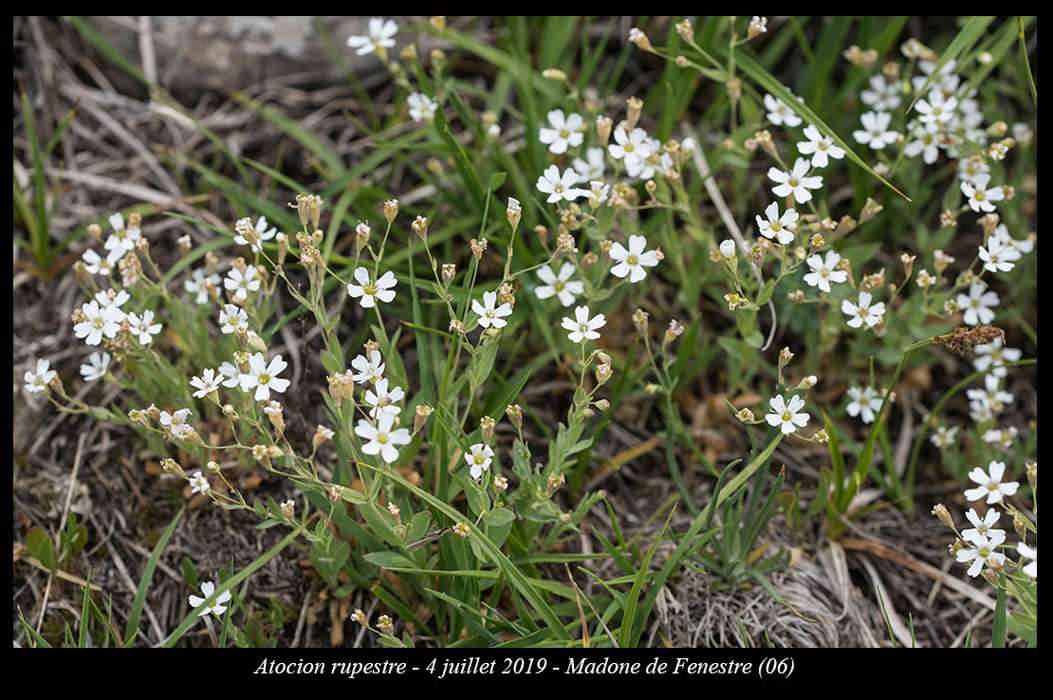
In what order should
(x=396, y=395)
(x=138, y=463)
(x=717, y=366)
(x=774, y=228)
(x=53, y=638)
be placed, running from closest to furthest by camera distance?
(x=396, y=395), (x=774, y=228), (x=53, y=638), (x=138, y=463), (x=717, y=366)

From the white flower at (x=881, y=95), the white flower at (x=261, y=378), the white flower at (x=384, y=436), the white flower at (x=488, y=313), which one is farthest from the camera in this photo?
the white flower at (x=881, y=95)

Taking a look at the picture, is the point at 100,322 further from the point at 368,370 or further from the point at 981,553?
the point at 981,553

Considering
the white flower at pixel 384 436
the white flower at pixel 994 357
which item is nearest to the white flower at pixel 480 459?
the white flower at pixel 384 436

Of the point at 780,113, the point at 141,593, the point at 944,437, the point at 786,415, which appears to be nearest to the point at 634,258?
the point at 786,415

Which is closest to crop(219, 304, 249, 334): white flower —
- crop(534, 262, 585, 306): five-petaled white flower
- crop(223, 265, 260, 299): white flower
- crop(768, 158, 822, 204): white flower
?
crop(223, 265, 260, 299): white flower

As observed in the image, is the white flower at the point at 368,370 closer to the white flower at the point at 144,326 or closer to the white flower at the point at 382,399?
the white flower at the point at 382,399
